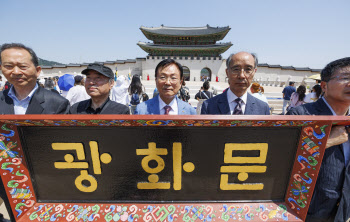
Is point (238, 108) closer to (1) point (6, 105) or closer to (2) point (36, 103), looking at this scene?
(2) point (36, 103)

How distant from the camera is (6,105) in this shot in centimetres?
157

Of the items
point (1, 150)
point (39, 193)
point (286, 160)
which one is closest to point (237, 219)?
point (286, 160)

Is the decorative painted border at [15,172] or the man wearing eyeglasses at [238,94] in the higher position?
the man wearing eyeglasses at [238,94]

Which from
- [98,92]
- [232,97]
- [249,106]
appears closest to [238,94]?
[232,97]

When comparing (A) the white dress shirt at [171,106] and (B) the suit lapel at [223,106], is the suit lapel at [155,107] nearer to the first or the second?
(A) the white dress shirt at [171,106]

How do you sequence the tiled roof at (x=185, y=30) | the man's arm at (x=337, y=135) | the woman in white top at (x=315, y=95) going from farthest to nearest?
1. the tiled roof at (x=185, y=30)
2. the woman in white top at (x=315, y=95)
3. the man's arm at (x=337, y=135)

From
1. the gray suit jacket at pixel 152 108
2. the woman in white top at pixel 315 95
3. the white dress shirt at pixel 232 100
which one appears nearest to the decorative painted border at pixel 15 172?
the gray suit jacket at pixel 152 108

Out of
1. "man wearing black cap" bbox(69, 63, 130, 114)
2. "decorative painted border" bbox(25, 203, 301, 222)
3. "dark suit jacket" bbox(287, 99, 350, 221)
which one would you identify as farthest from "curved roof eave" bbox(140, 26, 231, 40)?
→ "decorative painted border" bbox(25, 203, 301, 222)

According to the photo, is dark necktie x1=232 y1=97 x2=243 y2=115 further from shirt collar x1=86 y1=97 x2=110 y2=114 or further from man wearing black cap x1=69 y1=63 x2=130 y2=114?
shirt collar x1=86 y1=97 x2=110 y2=114

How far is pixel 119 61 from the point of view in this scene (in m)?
27.0

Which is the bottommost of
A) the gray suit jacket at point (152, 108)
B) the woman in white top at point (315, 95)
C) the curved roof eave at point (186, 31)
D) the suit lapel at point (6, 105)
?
the woman in white top at point (315, 95)

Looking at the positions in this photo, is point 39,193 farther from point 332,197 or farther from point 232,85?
point 332,197

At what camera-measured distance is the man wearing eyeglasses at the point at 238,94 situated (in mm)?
1533

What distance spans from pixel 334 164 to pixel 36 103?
258 cm
